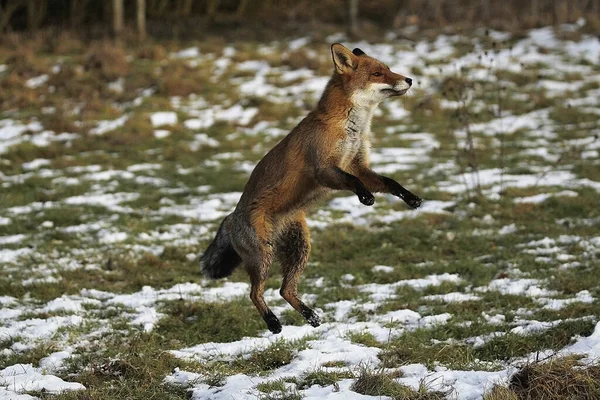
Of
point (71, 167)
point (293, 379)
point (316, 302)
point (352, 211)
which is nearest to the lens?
point (293, 379)

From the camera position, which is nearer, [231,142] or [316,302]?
[316,302]

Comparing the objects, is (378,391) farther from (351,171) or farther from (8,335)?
(8,335)

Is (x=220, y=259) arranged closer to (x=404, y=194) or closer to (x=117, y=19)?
(x=404, y=194)

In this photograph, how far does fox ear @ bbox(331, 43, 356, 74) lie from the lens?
20.3 feet

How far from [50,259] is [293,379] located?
5541 millimetres

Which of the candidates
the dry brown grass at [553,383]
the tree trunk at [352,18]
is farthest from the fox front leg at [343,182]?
the tree trunk at [352,18]

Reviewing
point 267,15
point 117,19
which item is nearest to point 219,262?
point 117,19

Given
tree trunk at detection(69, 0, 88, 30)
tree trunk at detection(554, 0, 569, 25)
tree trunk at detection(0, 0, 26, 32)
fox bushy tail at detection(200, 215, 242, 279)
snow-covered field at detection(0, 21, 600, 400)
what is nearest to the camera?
snow-covered field at detection(0, 21, 600, 400)

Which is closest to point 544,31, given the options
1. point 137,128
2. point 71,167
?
→ point 137,128

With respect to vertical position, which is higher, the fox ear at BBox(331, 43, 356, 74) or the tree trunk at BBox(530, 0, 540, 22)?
the fox ear at BBox(331, 43, 356, 74)

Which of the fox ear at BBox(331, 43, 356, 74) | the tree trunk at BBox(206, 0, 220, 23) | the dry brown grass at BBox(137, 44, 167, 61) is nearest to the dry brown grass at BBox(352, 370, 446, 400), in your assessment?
the fox ear at BBox(331, 43, 356, 74)

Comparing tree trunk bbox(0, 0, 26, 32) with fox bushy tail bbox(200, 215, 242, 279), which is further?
tree trunk bbox(0, 0, 26, 32)

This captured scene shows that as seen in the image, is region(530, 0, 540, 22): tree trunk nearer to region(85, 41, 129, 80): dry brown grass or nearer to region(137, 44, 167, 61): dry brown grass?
region(137, 44, 167, 61): dry brown grass

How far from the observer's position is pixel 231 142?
16.8 m
